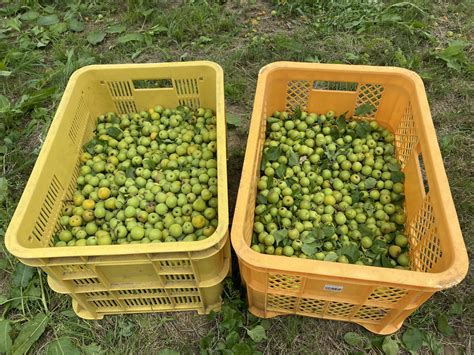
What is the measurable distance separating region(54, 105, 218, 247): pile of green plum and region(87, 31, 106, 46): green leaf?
1847 mm

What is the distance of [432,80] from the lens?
4.54m

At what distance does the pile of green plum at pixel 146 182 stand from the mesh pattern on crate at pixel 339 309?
0.97m

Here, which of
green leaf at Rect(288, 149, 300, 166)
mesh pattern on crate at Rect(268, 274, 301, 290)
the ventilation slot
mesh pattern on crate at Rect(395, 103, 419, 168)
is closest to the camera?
mesh pattern on crate at Rect(268, 274, 301, 290)

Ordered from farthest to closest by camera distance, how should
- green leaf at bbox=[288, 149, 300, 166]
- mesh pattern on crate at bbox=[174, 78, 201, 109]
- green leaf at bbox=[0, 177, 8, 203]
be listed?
green leaf at bbox=[0, 177, 8, 203] < mesh pattern on crate at bbox=[174, 78, 201, 109] < green leaf at bbox=[288, 149, 300, 166]

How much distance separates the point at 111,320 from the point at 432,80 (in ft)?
13.5

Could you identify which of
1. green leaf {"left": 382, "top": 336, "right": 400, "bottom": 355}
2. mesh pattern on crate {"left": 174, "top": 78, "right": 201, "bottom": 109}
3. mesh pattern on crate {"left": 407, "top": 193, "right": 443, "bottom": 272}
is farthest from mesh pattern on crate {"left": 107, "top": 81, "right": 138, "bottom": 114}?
green leaf {"left": 382, "top": 336, "right": 400, "bottom": 355}

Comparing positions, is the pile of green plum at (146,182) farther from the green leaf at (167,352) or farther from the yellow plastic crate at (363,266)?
the green leaf at (167,352)

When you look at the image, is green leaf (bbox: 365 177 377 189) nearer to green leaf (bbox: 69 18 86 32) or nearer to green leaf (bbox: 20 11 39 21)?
green leaf (bbox: 69 18 86 32)

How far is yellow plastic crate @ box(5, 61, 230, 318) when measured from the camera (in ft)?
7.65

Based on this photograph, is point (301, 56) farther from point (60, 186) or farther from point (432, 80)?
point (60, 186)

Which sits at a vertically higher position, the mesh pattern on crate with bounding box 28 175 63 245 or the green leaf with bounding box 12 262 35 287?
the mesh pattern on crate with bounding box 28 175 63 245

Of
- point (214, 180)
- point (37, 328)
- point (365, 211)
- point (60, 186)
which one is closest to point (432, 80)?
point (365, 211)

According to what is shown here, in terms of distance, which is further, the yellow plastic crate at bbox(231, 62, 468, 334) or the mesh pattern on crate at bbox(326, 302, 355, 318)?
the mesh pattern on crate at bbox(326, 302, 355, 318)

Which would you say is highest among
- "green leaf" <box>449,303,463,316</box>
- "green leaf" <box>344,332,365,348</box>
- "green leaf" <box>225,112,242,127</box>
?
"green leaf" <box>225,112,242,127</box>
